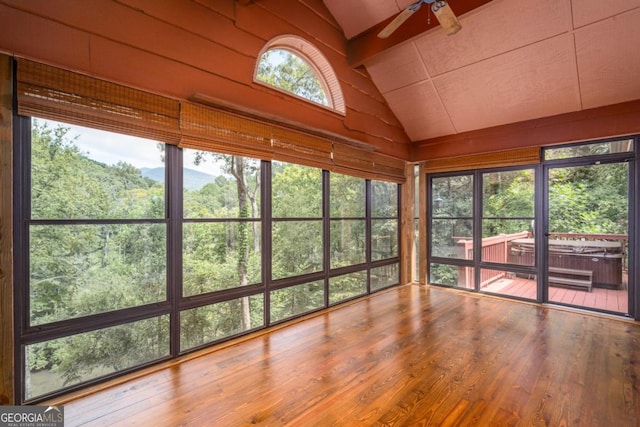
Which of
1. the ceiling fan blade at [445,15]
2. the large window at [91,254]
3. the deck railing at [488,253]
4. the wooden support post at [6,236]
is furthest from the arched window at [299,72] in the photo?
the deck railing at [488,253]

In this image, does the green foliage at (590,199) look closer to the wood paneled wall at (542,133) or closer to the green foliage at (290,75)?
the wood paneled wall at (542,133)

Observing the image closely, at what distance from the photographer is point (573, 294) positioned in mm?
4199

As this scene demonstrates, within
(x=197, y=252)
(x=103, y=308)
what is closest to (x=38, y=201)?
(x=103, y=308)

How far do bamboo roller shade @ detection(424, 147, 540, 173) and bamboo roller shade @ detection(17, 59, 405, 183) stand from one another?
2.43m

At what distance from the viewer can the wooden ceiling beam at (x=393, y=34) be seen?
125 inches

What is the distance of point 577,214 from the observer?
13.5ft

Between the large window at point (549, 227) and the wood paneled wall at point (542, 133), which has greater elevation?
the wood paneled wall at point (542, 133)

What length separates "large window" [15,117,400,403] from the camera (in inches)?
81.0

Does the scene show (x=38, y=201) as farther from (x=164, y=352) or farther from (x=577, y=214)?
(x=577, y=214)

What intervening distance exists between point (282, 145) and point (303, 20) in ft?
5.58

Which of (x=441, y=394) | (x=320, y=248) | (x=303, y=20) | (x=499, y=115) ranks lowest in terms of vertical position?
(x=441, y=394)

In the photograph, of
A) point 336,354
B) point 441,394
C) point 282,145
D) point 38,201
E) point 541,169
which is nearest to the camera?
point 38,201

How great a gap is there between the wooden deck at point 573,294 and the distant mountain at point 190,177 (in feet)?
15.5

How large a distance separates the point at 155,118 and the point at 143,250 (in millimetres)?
1134
